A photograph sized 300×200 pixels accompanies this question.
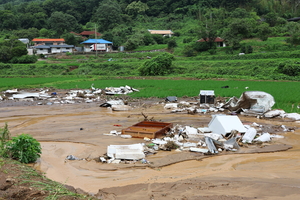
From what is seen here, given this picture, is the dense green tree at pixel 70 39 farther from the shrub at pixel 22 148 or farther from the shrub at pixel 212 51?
the shrub at pixel 22 148

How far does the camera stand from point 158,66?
31.8 metres

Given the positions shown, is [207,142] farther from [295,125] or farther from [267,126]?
[295,125]

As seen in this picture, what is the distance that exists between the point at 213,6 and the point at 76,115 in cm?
5969

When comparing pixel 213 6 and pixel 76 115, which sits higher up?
pixel 213 6

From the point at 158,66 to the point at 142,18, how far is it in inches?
1532

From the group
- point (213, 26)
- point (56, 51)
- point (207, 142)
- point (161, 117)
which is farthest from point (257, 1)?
point (207, 142)

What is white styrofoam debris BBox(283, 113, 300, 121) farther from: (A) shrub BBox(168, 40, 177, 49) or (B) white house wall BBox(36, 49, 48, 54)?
(B) white house wall BBox(36, 49, 48, 54)

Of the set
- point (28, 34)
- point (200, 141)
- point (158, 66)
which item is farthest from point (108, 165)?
point (28, 34)

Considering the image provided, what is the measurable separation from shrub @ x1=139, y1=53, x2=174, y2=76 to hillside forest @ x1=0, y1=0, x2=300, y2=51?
11.3 m

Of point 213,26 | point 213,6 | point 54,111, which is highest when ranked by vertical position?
point 213,6

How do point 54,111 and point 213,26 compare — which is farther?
point 213,26

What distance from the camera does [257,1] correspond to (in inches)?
2430

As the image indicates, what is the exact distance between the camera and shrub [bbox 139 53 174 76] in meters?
31.7

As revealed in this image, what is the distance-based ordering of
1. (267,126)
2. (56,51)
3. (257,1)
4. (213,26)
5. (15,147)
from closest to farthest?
(15,147), (267,126), (213,26), (56,51), (257,1)
